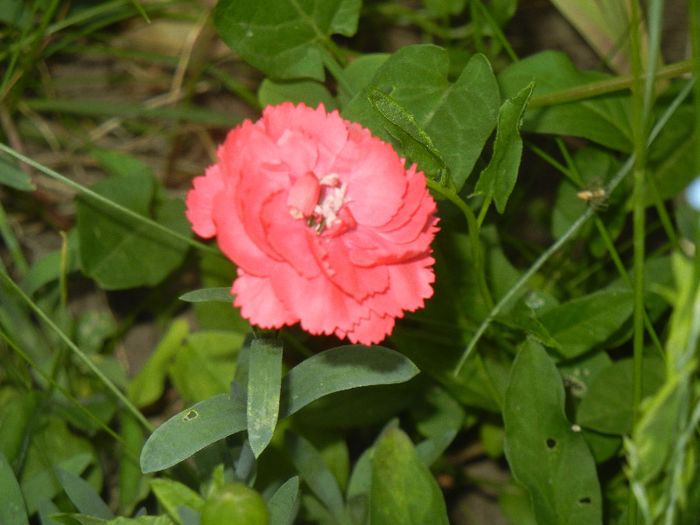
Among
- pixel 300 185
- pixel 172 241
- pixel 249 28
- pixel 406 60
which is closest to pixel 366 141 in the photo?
pixel 300 185

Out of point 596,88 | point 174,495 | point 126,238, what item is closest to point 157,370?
point 126,238

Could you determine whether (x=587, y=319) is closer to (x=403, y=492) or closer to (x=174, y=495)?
(x=403, y=492)

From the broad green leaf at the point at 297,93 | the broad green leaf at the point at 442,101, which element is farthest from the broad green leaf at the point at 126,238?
the broad green leaf at the point at 442,101

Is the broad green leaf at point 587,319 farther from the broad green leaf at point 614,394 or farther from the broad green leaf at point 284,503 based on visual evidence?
the broad green leaf at point 284,503

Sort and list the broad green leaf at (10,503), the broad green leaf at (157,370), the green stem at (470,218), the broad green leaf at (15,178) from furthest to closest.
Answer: the broad green leaf at (157,370)
the broad green leaf at (15,178)
the broad green leaf at (10,503)
the green stem at (470,218)

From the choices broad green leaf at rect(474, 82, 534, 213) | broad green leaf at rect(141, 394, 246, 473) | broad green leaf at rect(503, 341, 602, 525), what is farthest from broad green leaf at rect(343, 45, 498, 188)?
broad green leaf at rect(141, 394, 246, 473)

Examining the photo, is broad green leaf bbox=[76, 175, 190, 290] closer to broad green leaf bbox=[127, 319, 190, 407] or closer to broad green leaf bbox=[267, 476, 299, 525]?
broad green leaf bbox=[127, 319, 190, 407]

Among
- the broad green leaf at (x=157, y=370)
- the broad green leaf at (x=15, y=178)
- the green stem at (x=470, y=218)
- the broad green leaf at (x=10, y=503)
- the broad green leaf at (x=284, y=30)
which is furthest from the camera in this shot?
the broad green leaf at (x=157, y=370)
